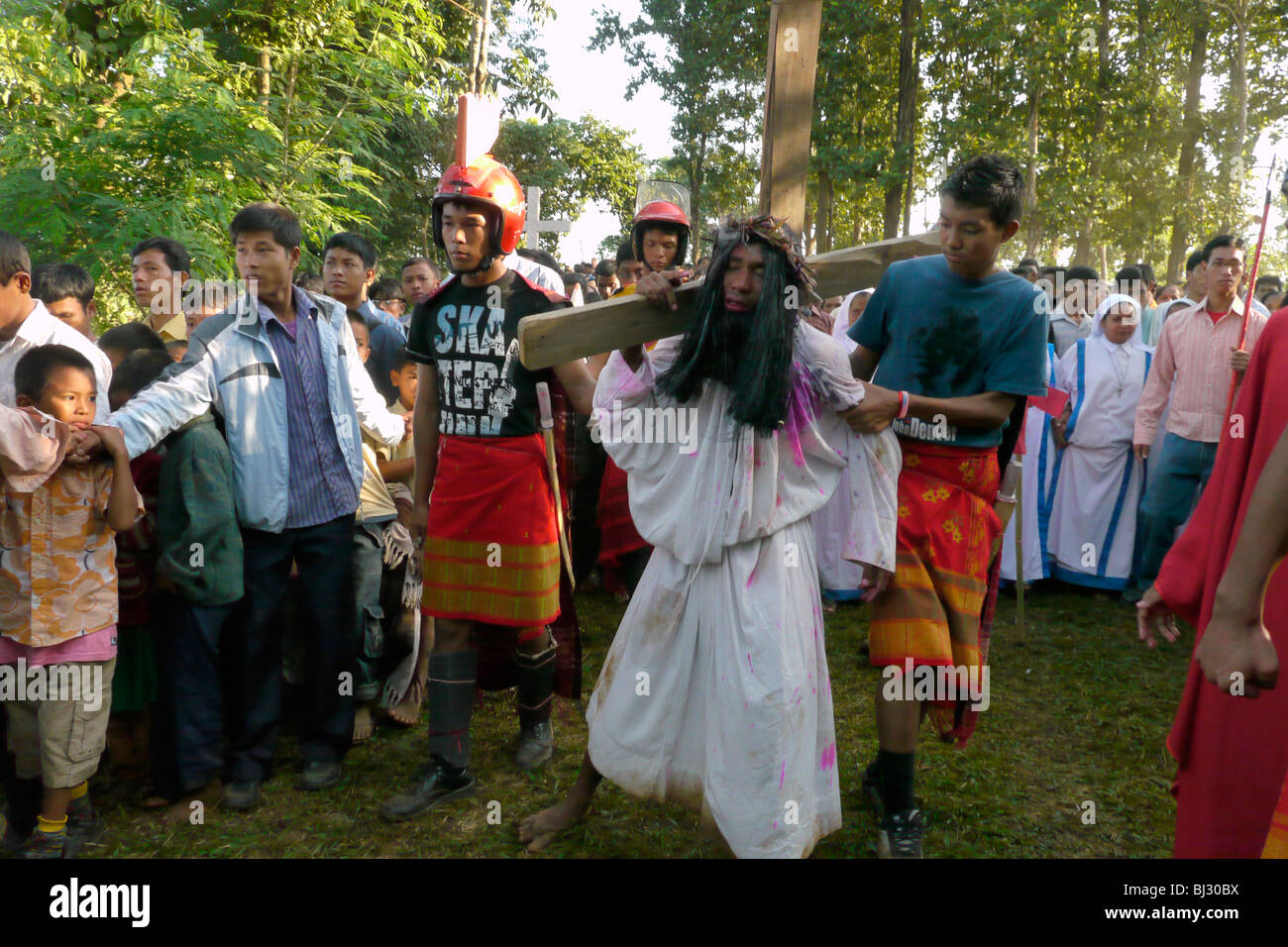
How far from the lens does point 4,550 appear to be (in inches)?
118

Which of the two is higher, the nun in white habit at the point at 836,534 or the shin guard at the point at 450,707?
the nun in white habit at the point at 836,534

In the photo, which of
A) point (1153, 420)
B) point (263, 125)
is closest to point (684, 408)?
point (1153, 420)

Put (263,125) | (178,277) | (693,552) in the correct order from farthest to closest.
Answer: (263,125) → (178,277) → (693,552)

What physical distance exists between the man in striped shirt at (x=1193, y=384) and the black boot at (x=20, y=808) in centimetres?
572

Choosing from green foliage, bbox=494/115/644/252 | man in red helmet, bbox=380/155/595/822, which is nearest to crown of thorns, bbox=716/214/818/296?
man in red helmet, bbox=380/155/595/822

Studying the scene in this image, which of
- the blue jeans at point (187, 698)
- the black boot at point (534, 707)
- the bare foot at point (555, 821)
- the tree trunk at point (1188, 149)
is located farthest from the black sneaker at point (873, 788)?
the tree trunk at point (1188, 149)

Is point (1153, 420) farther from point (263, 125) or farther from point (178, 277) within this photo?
point (263, 125)

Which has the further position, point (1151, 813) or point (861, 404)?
point (1151, 813)

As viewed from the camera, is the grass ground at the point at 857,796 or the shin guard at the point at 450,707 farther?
the shin guard at the point at 450,707

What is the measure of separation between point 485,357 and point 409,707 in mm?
1735

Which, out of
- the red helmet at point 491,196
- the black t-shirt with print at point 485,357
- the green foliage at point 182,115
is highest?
the green foliage at point 182,115

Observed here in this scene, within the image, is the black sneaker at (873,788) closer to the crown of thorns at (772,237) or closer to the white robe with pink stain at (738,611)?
the white robe with pink stain at (738,611)

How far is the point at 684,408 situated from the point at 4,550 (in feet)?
7.08

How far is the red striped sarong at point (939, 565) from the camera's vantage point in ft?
10.1
